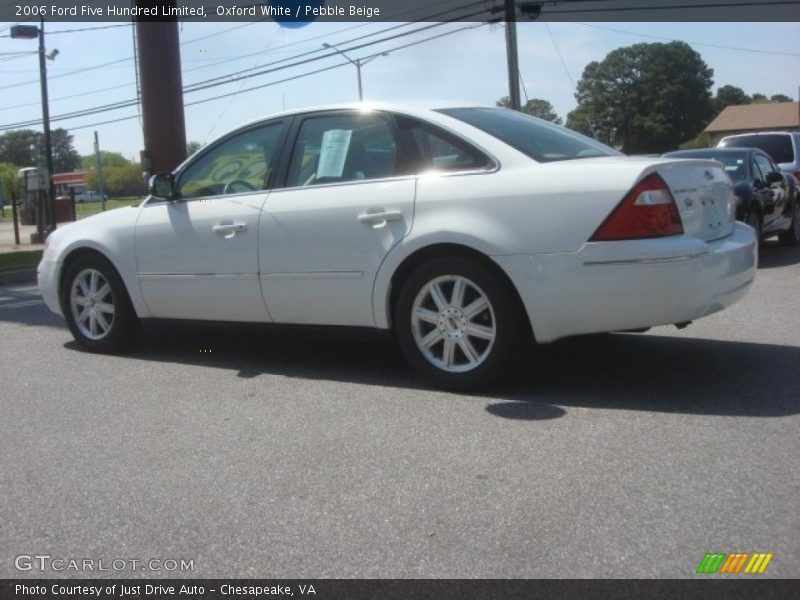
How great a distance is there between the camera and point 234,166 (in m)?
6.03

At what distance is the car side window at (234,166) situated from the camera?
230 inches

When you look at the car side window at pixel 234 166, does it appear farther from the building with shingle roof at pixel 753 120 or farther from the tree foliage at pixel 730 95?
the tree foliage at pixel 730 95

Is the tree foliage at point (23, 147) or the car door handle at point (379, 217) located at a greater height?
the tree foliage at point (23, 147)

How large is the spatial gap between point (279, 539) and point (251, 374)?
2639 millimetres

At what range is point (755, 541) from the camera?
305cm

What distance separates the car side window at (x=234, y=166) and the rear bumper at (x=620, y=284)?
190 cm

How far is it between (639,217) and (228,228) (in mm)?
2600

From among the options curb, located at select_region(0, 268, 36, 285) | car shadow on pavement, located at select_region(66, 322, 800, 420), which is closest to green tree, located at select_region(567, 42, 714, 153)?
curb, located at select_region(0, 268, 36, 285)

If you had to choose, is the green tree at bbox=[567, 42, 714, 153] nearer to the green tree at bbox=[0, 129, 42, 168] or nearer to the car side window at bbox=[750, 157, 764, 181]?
the car side window at bbox=[750, 157, 764, 181]

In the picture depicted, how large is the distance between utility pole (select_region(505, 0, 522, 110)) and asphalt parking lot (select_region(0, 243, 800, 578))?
21.0m

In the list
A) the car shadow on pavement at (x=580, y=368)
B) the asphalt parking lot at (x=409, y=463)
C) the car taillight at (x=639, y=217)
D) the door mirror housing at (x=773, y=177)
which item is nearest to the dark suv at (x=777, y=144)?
the door mirror housing at (x=773, y=177)
